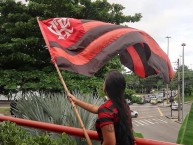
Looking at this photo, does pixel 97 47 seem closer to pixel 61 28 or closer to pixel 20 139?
pixel 61 28

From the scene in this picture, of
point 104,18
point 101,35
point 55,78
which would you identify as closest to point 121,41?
point 101,35

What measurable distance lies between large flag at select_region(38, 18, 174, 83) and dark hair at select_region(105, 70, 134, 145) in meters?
1.22

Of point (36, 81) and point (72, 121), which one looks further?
point (36, 81)

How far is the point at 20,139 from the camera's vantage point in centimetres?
314

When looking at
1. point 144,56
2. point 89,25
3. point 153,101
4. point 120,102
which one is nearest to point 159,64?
point 144,56

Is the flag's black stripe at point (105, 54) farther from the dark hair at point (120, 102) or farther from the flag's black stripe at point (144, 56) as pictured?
the dark hair at point (120, 102)

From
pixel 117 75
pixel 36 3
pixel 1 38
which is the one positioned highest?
pixel 36 3

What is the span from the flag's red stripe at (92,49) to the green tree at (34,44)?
881cm

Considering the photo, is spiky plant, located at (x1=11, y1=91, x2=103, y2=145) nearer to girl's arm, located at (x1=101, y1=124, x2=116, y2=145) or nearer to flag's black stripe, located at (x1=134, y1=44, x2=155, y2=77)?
flag's black stripe, located at (x1=134, y1=44, x2=155, y2=77)

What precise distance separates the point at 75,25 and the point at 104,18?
10446mm

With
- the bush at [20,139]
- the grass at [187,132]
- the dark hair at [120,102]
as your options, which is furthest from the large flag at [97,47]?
the dark hair at [120,102]

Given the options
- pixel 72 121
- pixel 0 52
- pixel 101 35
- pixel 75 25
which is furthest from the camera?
pixel 0 52

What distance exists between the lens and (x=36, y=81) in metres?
14.3

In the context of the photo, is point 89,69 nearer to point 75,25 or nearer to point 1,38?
point 75,25
